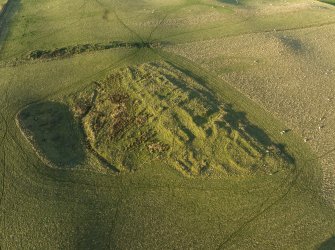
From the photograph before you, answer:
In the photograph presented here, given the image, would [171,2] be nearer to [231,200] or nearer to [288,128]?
[288,128]

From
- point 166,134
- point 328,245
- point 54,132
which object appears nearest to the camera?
point 328,245

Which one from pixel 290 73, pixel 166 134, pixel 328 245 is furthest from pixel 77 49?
pixel 328 245

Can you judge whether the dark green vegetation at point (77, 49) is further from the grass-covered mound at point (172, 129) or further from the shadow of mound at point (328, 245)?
the shadow of mound at point (328, 245)

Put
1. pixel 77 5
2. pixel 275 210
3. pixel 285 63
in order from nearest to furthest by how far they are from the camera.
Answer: pixel 275 210 < pixel 285 63 < pixel 77 5

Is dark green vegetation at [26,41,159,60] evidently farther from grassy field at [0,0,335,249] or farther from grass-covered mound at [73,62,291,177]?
grass-covered mound at [73,62,291,177]

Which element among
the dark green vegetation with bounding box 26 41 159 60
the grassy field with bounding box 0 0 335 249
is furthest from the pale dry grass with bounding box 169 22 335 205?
the dark green vegetation with bounding box 26 41 159 60

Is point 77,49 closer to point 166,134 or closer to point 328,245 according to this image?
point 166,134

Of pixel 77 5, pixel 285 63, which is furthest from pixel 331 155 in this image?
pixel 77 5
